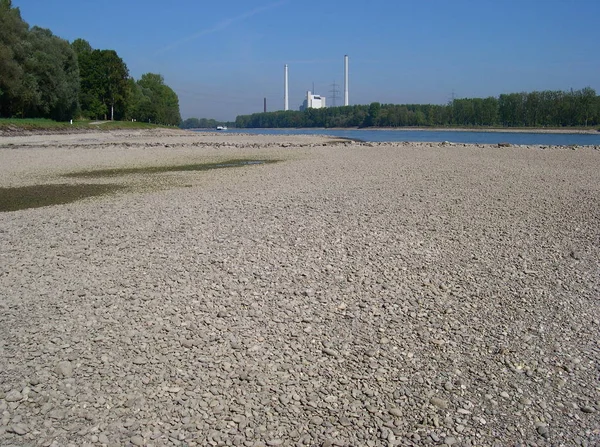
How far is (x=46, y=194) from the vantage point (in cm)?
1330

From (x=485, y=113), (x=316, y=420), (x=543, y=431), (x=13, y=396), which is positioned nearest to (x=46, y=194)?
(x=13, y=396)

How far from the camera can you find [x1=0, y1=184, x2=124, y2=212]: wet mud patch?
11844 mm

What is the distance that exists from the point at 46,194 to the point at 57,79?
51668 mm

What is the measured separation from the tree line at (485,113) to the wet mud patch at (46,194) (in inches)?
4375

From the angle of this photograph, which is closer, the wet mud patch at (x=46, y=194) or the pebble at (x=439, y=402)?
the pebble at (x=439, y=402)

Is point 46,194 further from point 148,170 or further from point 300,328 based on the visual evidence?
point 300,328

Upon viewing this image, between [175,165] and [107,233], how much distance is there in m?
13.1

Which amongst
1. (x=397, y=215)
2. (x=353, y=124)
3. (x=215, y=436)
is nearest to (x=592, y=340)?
(x=215, y=436)

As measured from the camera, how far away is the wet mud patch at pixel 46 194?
11.8 metres

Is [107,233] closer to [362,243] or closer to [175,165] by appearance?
[362,243]

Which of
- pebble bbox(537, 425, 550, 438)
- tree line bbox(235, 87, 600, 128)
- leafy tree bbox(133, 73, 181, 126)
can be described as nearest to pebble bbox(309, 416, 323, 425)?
pebble bbox(537, 425, 550, 438)

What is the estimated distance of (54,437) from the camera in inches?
135

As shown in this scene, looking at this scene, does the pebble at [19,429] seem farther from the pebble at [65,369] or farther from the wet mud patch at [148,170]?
the wet mud patch at [148,170]

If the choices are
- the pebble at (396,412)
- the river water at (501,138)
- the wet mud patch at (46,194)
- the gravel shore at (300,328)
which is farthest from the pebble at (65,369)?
the river water at (501,138)
